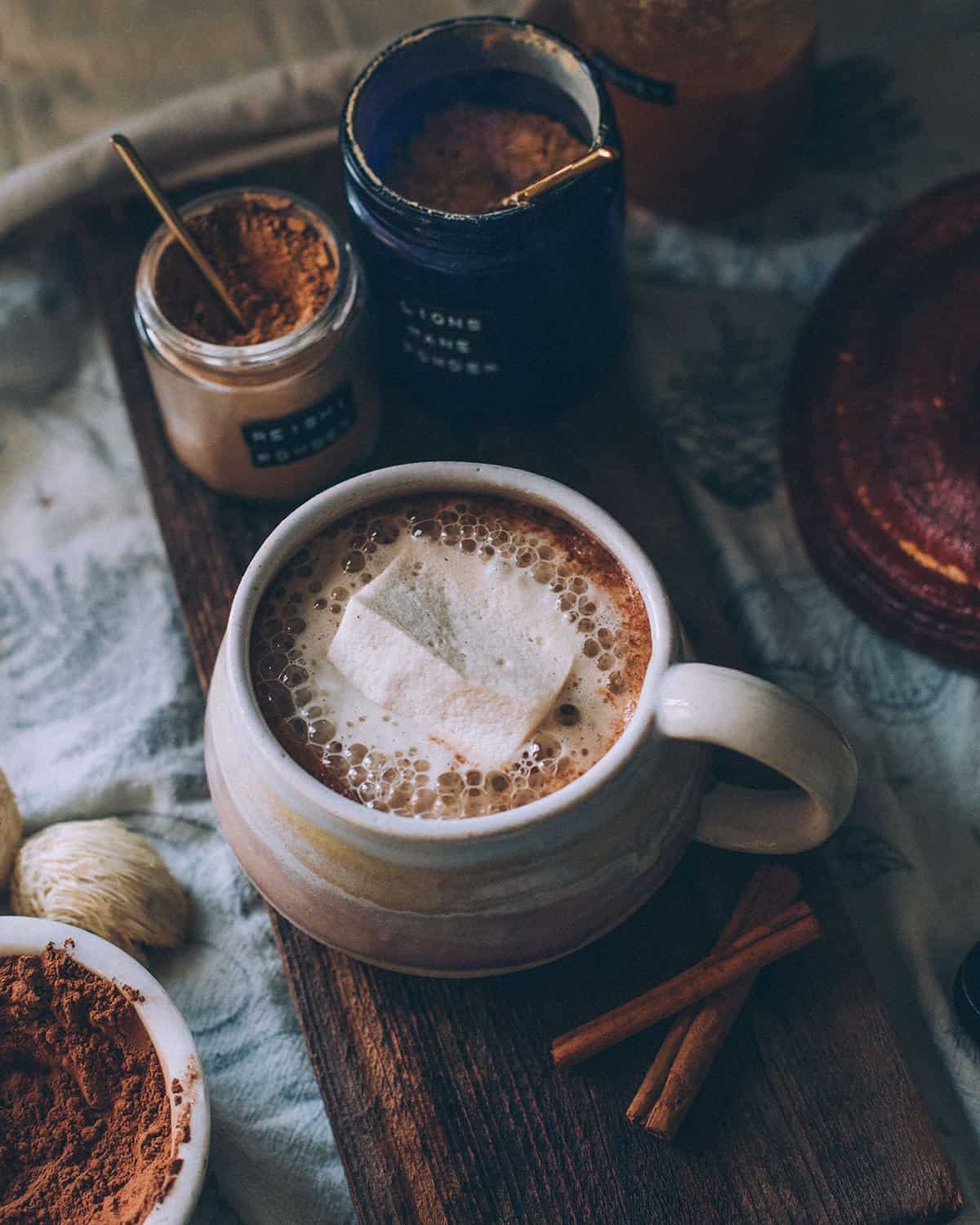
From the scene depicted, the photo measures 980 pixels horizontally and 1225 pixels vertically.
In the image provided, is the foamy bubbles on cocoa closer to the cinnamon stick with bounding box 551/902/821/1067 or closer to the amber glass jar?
the cinnamon stick with bounding box 551/902/821/1067

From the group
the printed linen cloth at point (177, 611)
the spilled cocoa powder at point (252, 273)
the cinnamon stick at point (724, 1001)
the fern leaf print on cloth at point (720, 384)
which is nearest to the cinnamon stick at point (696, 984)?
the cinnamon stick at point (724, 1001)

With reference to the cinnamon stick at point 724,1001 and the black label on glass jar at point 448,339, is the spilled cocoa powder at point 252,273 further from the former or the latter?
the cinnamon stick at point 724,1001

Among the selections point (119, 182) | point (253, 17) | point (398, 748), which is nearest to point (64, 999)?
point (398, 748)

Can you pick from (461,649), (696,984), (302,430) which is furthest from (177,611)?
(696,984)

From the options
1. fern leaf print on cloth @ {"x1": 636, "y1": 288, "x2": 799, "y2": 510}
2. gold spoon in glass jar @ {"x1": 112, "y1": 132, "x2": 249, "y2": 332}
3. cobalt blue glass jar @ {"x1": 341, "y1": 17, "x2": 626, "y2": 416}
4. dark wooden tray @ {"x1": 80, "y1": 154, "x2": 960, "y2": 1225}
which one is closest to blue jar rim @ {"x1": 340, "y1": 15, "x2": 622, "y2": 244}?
cobalt blue glass jar @ {"x1": 341, "y1": 17, "x2": 626, "y2": 416}

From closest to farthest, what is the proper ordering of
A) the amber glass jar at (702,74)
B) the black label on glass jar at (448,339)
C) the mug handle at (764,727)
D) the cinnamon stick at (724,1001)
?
the mug handle at (764,727) → the cinnamon stick at (724,1001) → the black label on glass jar at (448,339) → the amber glass jar at (702,74)
